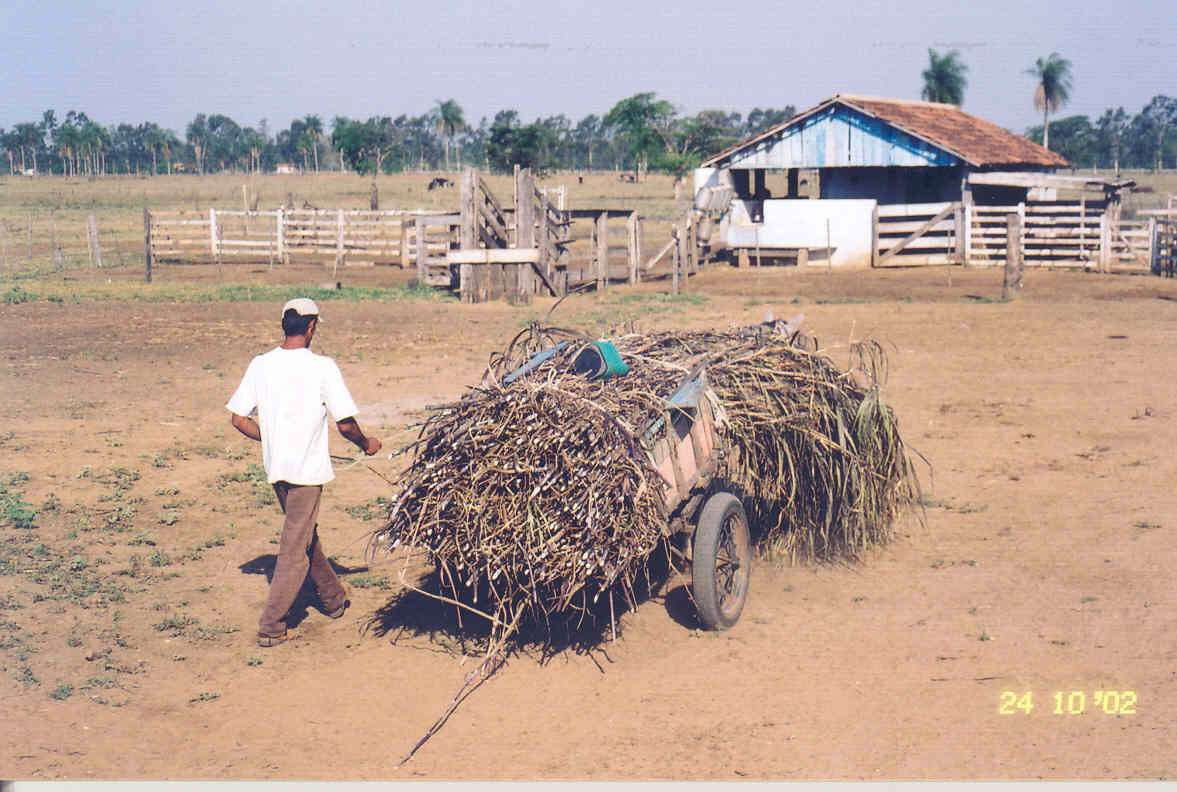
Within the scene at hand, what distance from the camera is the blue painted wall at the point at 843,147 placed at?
1125 inches

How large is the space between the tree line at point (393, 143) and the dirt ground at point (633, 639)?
2712 cm

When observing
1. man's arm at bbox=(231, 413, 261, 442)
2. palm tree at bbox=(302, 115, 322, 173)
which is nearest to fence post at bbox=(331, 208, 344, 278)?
man's arm at bbox=(231, 413, 261, 442)

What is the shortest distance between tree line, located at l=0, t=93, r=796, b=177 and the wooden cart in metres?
30.7

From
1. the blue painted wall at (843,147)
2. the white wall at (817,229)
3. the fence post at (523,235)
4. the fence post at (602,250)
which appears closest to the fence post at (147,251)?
the fence post at (523,235)

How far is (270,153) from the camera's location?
10575 centimetres

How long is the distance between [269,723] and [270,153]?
106469 millimetres

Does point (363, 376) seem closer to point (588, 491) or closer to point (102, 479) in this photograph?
point (102, 479)

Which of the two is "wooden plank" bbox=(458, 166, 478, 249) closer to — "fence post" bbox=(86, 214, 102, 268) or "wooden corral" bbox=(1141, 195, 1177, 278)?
"fence post" bbox=(86, 214, 102, 268)

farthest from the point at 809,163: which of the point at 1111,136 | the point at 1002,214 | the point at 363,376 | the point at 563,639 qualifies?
the point at 1111,136

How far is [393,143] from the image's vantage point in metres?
71.7

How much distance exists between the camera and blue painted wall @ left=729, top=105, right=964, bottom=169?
93.8ft

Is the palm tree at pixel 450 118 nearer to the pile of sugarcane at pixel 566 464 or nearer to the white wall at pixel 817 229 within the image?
the white wall at pixel 817 229

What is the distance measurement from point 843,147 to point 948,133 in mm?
2731
